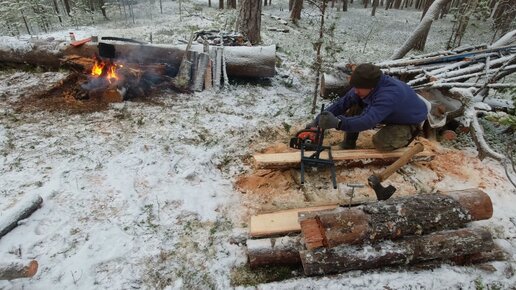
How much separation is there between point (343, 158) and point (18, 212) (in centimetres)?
437

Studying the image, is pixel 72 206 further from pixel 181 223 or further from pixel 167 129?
pixel 167 129

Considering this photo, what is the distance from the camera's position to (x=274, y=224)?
3.65m

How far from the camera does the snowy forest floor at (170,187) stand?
10.7 feet

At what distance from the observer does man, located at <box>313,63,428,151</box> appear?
4.19m

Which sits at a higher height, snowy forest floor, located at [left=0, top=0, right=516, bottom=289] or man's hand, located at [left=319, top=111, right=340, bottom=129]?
man's hand, located at [left=319, top=111, right=340, bottom=129]

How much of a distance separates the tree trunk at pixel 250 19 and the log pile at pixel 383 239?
748 cm

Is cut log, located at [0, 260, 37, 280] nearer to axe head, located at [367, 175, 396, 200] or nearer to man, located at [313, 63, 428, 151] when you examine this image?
man, located at [313, 63, 428, 151]

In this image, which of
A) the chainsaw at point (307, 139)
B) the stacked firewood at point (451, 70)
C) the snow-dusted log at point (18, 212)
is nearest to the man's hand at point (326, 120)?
the chainsaw at point (307, 139)

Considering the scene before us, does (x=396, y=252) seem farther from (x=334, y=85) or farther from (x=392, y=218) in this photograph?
(x=334, y=85)

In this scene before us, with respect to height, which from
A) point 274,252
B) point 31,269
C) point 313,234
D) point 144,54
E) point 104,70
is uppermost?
point 144,54

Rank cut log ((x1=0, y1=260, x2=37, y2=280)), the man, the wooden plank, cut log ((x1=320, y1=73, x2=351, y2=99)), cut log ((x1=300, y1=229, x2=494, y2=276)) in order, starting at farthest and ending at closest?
cut log ((x1=320, y1=73, x2=351, y2=99))
the man
the wooden plank
cut log ((x1=300, y1=229, x2=494, y2=276))
cut log ((x1=0, y1=260, x2=37, y2=280))

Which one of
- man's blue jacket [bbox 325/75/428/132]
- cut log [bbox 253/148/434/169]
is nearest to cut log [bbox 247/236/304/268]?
cut log [bbox 253/148/434/169]

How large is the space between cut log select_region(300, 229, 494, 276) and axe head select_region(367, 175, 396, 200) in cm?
62

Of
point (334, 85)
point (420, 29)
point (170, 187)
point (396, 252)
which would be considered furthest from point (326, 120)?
point (420, 29)
